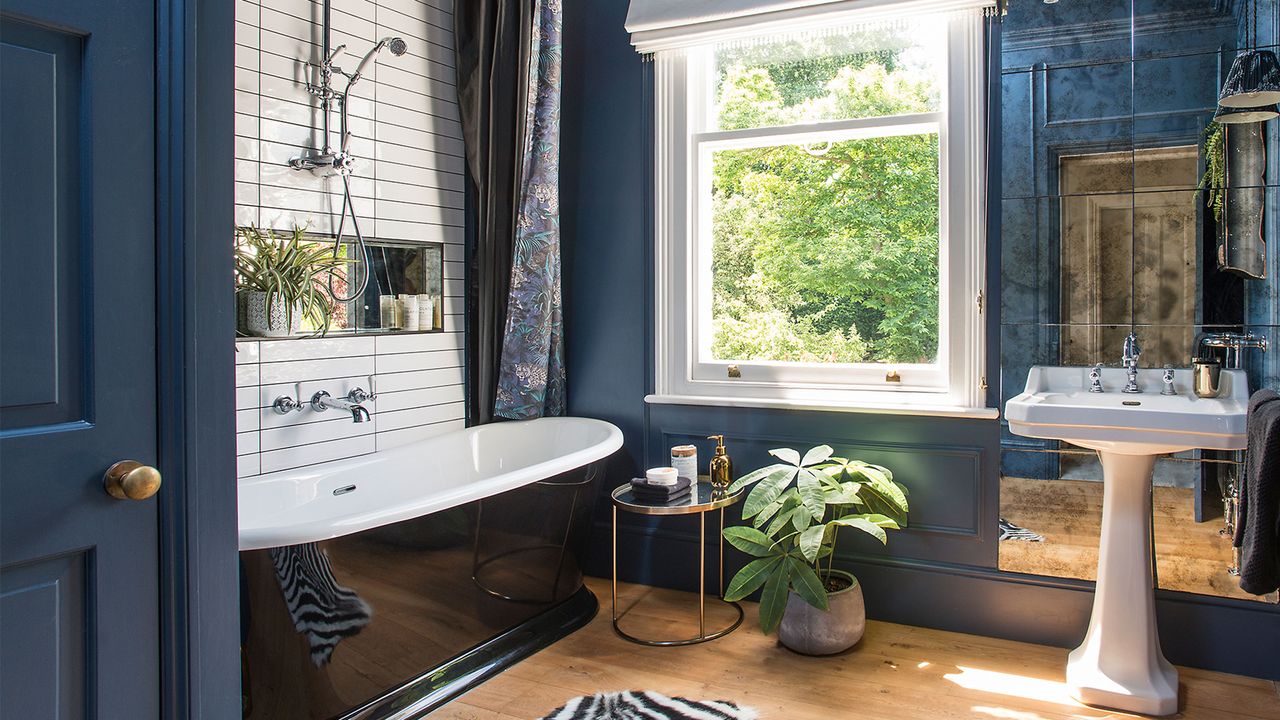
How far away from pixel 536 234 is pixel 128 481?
2.28m

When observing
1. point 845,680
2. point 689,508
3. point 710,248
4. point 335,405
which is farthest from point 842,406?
point 335,405

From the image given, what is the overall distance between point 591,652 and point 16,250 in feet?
6.82

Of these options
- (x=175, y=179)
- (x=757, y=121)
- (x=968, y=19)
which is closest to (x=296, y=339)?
(x=175, y=179)

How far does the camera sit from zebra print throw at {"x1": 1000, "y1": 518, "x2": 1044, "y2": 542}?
9.20 ft

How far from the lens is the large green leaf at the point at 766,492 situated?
280 centimetres

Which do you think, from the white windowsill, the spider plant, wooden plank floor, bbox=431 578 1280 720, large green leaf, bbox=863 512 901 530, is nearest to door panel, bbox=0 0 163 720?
wooden plank floor, bbox=431 578 1280 720

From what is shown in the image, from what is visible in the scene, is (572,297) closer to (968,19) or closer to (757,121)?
(757,121)

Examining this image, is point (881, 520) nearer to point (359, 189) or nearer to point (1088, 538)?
point (1088, 538)

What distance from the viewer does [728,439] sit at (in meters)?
3.29

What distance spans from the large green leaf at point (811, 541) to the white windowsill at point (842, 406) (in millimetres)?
543

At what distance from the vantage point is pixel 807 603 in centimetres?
272

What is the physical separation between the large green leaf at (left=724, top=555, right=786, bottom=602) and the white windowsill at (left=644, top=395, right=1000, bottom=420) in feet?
2.07

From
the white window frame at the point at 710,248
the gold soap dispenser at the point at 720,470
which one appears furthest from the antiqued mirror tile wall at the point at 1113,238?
the gold soap dispenser at the point at 720,470

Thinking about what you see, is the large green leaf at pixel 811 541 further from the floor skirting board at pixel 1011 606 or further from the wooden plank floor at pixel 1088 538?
the wooden plank floor at pixel 1088 538
